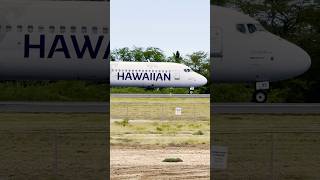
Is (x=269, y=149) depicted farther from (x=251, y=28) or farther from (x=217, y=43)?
(x=251, y=28)

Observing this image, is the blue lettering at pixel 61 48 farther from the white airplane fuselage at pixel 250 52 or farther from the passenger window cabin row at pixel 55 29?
the white airplane fuselage at pixel 250 52

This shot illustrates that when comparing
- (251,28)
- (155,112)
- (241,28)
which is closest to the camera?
(155,112)

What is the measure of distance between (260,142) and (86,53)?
17.2m

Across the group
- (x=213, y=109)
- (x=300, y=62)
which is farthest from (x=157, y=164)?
(x=300, y=62)

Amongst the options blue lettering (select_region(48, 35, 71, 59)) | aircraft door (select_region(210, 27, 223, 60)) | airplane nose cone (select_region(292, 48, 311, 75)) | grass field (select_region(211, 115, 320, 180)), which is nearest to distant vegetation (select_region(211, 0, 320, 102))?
aircraft door (select_region(210, 27, 223, 60))

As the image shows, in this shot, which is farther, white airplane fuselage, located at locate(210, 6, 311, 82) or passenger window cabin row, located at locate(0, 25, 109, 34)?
passenger window cabin row, located at locate(0, 25, 109, 34)

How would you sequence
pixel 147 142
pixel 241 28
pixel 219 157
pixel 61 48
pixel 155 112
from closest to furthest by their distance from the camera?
pixel 219 157, pixel 147 142, pixel 155 112, pixel 241 28, pixel 61 48

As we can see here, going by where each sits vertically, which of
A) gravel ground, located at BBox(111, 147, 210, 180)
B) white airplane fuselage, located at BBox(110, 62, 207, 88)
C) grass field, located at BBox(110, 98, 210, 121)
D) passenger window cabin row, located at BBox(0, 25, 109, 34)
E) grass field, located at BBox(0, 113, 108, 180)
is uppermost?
passenger window cabin row, located at BBox(0, 25, 109, 34)

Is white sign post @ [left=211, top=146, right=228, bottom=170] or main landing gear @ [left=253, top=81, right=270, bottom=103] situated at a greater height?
main landing gear @ [left=253, top=81, right=270, bottom=103]

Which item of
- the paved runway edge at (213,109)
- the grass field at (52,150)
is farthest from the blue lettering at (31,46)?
the grass field at (52,150)

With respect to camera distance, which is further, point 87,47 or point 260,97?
point 87,47

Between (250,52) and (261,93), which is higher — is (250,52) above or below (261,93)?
above

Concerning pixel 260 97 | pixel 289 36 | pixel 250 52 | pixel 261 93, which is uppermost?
pixel 289 36

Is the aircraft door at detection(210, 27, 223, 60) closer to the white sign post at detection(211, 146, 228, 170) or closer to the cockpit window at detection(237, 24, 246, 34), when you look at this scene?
the cockpit window at detection(237, 24, 246, 34)
